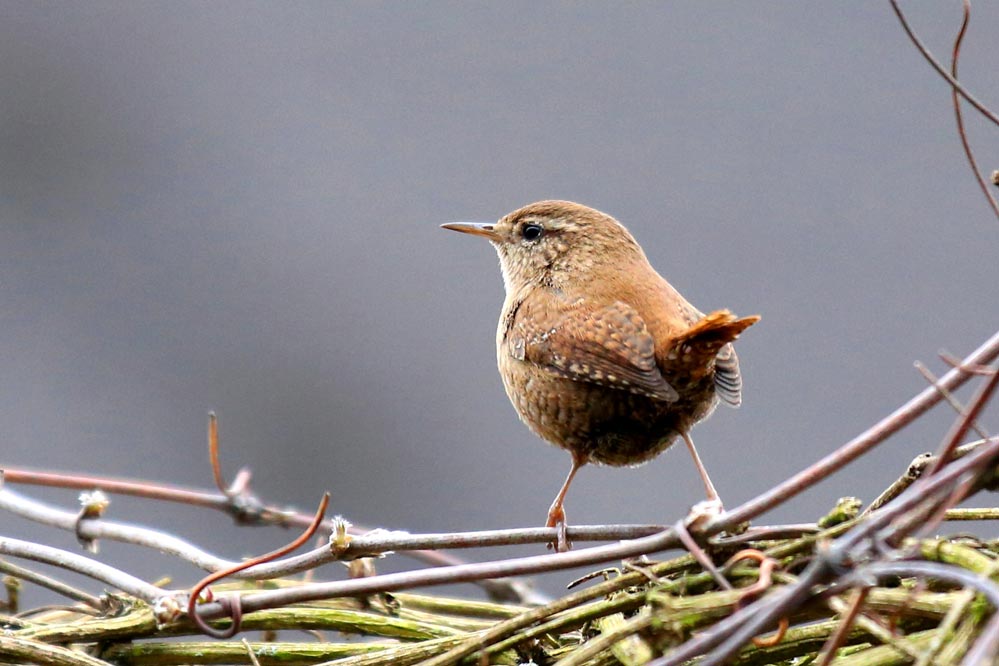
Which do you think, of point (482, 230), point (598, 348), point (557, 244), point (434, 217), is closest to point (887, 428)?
point (598, 348)

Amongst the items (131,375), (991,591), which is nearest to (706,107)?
(131,375)

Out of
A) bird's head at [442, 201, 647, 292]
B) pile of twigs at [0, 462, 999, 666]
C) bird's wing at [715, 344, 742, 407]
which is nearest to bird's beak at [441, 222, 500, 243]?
bird's head at [442, 201, 647, 292]

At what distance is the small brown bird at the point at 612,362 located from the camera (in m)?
2.69

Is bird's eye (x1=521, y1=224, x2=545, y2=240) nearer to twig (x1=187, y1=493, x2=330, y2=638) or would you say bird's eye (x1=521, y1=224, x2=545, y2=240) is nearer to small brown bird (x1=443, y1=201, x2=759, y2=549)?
small brown bird (x1=443, y1=201, x2=759, y2=549)

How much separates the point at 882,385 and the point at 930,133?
53.2 inches

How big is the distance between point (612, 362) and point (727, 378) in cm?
27

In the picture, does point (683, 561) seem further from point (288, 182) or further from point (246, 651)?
point (288, 182)

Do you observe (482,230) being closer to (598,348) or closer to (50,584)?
(598,348)

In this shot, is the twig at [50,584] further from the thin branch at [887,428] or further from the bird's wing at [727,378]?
the bird's wing at [727,378]

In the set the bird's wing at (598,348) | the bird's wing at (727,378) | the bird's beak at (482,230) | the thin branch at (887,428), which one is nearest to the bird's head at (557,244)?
the bird's beak at (482,230)

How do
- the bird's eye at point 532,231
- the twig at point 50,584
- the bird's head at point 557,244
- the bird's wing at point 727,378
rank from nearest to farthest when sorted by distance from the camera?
1. the twig at point 50,584
2. the bird's wing at point 727,378
3. the bird's head at point 557,244
4. the bird's eye at point 532,231

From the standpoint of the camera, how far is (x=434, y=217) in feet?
19.6

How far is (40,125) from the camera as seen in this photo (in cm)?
659

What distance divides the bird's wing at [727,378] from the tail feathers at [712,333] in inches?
4.3
